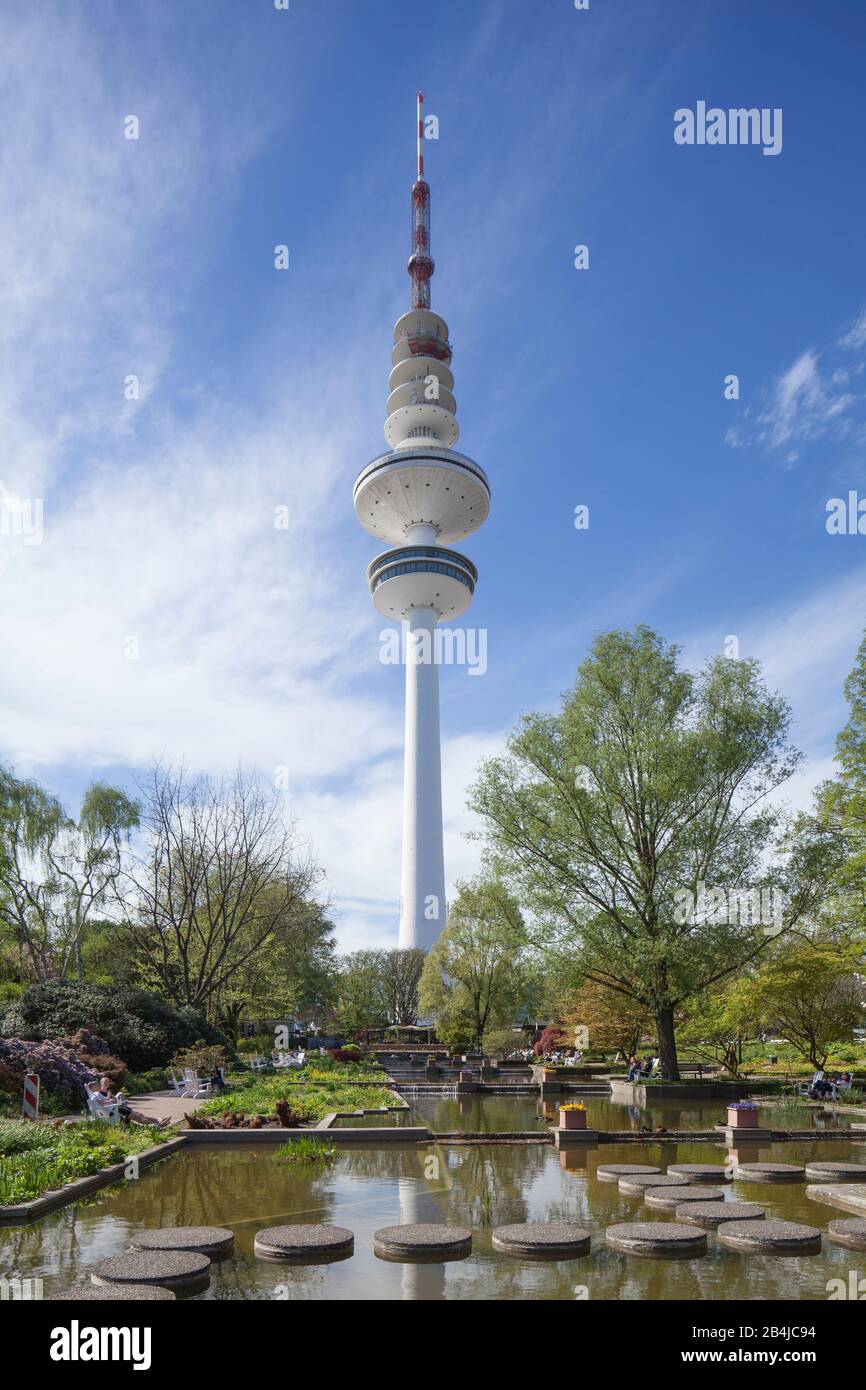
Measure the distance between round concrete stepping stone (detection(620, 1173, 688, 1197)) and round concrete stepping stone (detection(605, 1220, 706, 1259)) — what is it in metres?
2.98

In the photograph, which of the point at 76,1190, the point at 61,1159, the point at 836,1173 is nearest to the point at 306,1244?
the point at 76,1190

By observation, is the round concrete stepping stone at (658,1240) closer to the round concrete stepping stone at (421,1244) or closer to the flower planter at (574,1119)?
the round concrete stepping stone at (421,1244)

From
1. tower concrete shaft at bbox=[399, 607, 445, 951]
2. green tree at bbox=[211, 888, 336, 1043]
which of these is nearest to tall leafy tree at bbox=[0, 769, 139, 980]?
green tree at bbox=[211, 888, 336, 1043]

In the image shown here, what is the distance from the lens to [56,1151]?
14344 millimetres

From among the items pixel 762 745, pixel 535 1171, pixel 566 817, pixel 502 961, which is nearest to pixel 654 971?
pixel 566 817

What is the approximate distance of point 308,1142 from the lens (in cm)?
1650

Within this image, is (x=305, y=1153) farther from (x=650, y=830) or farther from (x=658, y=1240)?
(x=650, y=830)

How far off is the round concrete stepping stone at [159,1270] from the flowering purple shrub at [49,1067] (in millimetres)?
14842

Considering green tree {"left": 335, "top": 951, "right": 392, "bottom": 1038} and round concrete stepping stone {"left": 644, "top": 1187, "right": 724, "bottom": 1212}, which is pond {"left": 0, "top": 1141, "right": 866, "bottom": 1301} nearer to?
round concrete stepping stone {"left": 644, "top": 1187, "right": 724, "bottom": 1212}

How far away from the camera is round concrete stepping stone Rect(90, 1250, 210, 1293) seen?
8.23 metres

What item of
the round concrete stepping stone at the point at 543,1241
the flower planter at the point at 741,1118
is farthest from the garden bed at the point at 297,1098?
the round concrete stepping stone at the point at 543,1241

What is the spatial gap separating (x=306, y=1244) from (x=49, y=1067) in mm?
15849

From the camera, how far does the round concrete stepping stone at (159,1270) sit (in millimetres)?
8234
